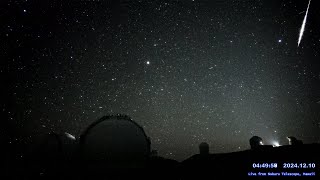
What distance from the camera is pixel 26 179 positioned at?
1897 cm

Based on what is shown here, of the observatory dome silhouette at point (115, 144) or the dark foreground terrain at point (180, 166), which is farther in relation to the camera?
the observatory dome silhouette at point (115, 144)

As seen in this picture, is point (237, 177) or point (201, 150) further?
point (201, 150)

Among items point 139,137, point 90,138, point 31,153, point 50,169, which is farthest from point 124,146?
point 31,153

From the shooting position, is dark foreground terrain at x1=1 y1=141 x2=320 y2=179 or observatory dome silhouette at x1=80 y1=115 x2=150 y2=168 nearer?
dark foreground terrain at x1=1 y1=141 x2=320 y2=179

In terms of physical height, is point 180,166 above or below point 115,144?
below

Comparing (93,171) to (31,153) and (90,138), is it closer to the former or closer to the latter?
(90,138)

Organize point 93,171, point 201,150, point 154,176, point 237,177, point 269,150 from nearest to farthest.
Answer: point 269,150, point 237,177, point 93,171, point 154,176, point 201,150

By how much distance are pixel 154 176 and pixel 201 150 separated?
185 inches

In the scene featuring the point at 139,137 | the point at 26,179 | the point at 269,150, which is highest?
the point at 139,137

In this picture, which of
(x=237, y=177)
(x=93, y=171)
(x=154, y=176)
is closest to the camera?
(x=237, y=177)

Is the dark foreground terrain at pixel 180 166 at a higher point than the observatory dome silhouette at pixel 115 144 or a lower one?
lower

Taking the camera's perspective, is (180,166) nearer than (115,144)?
No

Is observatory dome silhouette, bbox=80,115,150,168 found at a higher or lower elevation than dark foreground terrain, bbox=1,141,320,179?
higher

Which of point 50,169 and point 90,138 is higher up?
point 90,138
